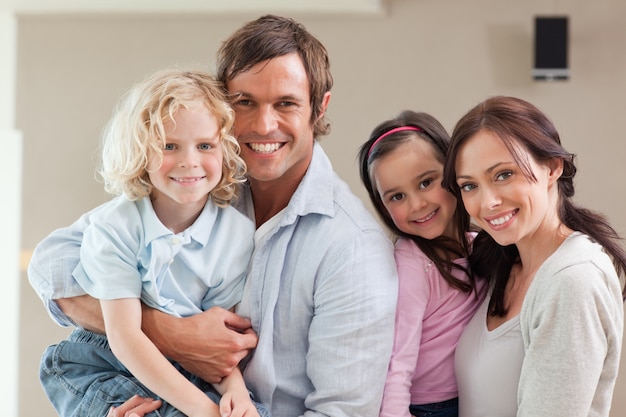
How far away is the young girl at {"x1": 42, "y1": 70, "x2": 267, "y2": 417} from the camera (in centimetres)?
182

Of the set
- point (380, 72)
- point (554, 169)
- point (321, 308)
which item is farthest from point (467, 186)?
point (380, 72)

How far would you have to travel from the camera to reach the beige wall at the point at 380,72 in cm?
421

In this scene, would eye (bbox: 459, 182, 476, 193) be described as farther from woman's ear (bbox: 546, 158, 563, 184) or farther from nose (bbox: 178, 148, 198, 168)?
nose (bbox: 178, 148, 198, 168)

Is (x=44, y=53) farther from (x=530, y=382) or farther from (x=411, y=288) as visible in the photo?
(x=530, y=382)

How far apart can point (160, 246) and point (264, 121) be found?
0.44 metres

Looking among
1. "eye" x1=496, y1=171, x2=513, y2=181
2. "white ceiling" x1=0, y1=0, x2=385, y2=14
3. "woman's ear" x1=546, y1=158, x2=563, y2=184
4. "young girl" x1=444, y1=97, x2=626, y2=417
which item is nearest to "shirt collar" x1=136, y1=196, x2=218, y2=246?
"young girl" x1=444, y1=97, x2=626, y2=417

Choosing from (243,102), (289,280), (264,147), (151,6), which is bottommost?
(289,280)

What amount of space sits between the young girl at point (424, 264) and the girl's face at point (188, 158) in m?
0.50

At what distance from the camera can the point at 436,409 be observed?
2078 mm

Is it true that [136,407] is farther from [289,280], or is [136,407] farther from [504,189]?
[504,189]

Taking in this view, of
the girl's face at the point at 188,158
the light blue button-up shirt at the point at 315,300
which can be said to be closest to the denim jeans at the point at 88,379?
the light blue button-up shirt at the point at 315,300

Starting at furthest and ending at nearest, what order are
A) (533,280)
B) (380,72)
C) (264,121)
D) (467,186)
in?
(380,72), (264,121), (467,186), (533,280)

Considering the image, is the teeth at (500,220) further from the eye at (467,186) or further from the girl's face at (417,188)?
the girl's face at (417,188)

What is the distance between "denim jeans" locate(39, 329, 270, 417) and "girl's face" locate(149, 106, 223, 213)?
0.44 meters
